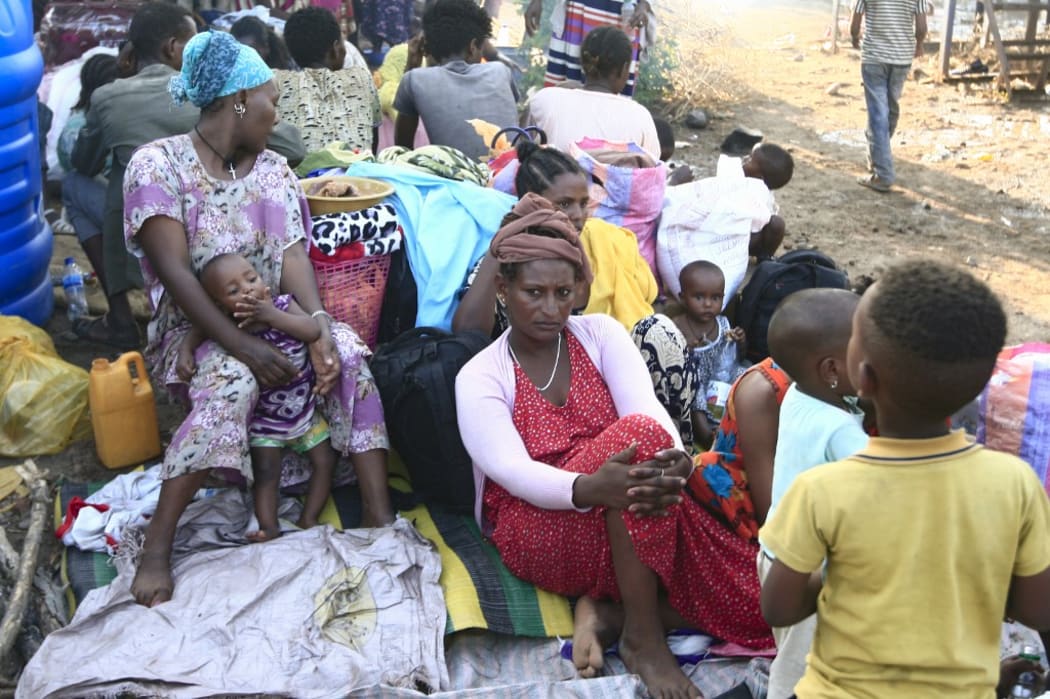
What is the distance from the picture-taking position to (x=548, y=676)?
3004 millimetres

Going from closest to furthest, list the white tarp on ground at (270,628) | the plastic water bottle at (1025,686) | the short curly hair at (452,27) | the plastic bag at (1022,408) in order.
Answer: the plastic water bottle at (1025,686) → the white tarp on ground at (270,628) → the plastic bag at (1022,408) → the short curly hair at (452,27)

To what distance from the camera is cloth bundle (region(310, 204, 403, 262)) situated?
3820 mm

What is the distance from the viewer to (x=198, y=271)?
3449 millimetres

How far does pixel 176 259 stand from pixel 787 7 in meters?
12.9

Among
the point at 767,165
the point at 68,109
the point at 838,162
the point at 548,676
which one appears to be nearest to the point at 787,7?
the point at 838,162

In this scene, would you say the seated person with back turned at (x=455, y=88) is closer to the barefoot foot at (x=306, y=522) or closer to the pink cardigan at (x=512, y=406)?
the pink cardigan at (x=512, y=406)

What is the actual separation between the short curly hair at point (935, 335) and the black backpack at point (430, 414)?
6.24 feet

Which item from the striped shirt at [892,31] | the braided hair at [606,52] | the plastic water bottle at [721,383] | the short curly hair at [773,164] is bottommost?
the plastic water bottle at [721,383]

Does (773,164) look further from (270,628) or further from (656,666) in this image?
(270,628)

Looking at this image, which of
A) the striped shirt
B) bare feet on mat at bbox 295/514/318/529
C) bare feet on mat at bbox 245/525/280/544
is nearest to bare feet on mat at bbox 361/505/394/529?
bare feet on mat at bbox 295/514/318/529

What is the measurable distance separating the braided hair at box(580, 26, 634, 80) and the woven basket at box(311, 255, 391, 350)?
180cm

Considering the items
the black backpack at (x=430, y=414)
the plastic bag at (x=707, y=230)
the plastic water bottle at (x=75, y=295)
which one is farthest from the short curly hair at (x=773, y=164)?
the plastic water bottle at (x=75, y=295)

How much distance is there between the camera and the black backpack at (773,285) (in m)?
4.35

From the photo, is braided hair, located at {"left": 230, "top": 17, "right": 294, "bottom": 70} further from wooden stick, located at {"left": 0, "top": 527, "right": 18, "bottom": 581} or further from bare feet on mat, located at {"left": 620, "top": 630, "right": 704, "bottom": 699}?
bare feet on mat, located at {"left": 620, "top": 630, "right": 704, "bottom": 699}
